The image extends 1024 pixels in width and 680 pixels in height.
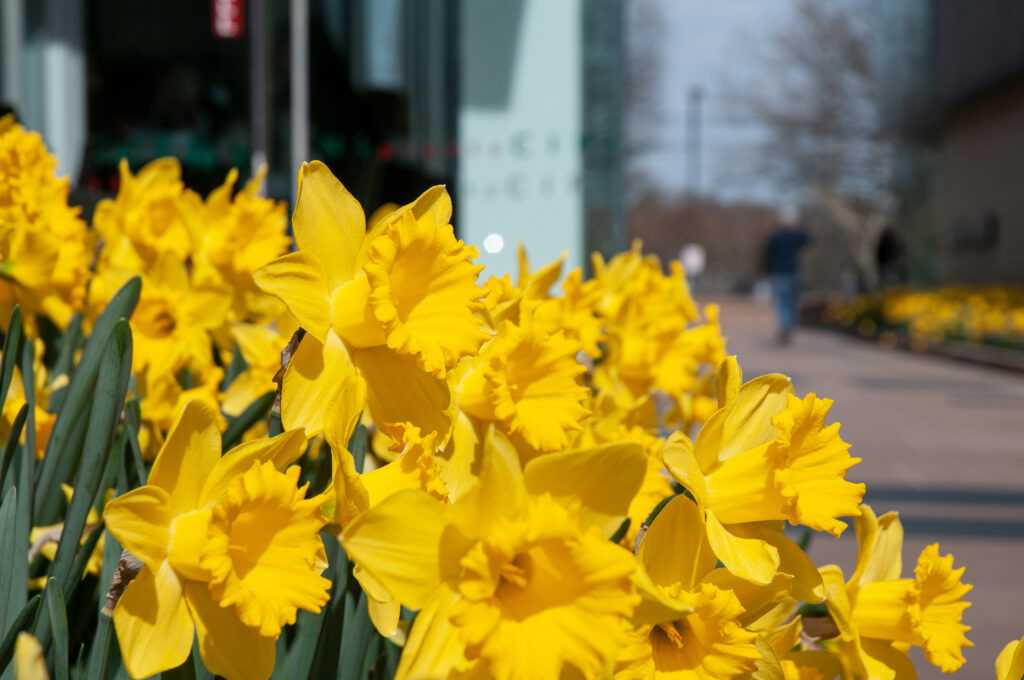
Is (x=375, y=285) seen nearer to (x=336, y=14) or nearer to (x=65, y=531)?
(x=65, y=531)

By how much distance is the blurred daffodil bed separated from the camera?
506 millimetres

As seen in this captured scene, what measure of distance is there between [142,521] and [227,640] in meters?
0.08

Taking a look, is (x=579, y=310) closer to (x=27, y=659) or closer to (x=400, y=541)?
(x=400, y=541)

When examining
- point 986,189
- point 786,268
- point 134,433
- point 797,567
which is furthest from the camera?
point 986,189

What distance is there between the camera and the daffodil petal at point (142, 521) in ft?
1.81

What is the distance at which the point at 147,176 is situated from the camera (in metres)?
1.21

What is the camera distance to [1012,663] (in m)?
0.72

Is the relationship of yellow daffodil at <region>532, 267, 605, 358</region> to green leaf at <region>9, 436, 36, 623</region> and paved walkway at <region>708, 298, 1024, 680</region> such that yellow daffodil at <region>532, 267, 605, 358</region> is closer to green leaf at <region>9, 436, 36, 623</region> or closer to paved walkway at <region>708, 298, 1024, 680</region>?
green leaf at <region>9, 436, 36, 623</region>

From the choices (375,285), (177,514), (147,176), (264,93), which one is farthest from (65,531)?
(264,93)

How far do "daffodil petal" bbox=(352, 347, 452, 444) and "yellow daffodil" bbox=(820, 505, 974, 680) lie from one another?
311 millimetres

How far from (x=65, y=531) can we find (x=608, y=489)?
1.22 feet

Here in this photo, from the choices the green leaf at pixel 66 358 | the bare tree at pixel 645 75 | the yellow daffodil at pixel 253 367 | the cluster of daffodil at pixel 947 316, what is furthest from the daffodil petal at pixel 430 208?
the bare tree at pixel 645 75

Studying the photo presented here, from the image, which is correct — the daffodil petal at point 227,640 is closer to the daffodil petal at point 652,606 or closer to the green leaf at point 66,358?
the daffodil petal at point 652,606

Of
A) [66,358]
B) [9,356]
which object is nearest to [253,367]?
[66,358]
